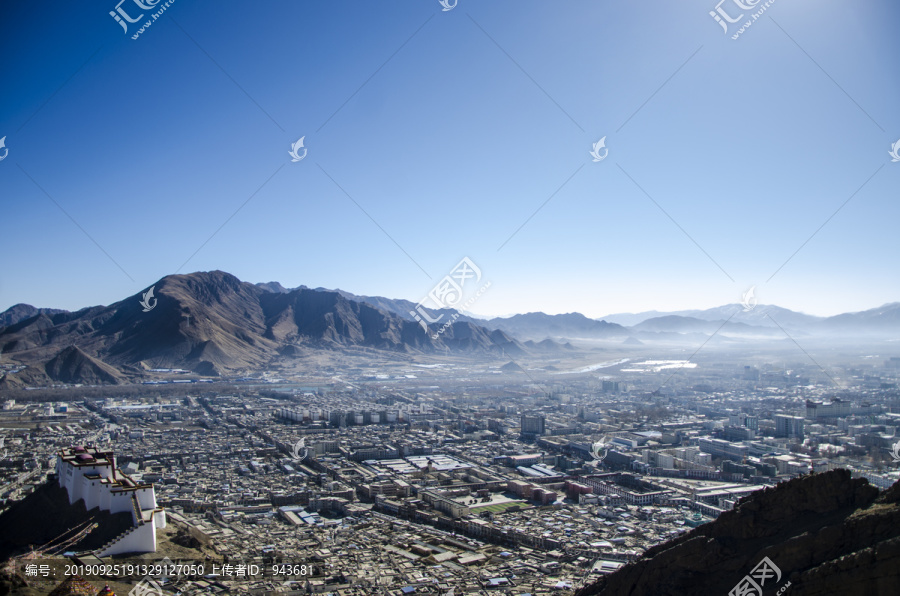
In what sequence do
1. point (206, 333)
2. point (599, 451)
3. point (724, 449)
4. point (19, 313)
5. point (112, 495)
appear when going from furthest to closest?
point (19, 313)
point (206, 333)
point (724, 449)
point (599, 451)
point (112, 495)

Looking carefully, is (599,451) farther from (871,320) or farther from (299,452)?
(871,320)

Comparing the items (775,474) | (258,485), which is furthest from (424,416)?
(775,474)

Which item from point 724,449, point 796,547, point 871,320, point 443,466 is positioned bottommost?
point 724,449

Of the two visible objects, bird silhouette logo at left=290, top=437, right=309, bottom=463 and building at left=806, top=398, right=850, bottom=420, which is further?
building at left=806, top=398, right=850, bottom=420

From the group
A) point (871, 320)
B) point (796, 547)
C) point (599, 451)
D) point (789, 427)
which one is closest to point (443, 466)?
point (599, 451)

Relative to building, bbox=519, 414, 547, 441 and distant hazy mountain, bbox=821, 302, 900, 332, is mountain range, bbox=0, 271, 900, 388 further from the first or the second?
distant hazy mountain, bbox=821, 302, 900, 332

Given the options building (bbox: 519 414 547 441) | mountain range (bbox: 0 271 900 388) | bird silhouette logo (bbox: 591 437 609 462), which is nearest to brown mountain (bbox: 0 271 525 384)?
mountain range (bbox: 0 271 900 388)

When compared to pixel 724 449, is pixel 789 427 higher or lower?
higher
